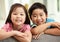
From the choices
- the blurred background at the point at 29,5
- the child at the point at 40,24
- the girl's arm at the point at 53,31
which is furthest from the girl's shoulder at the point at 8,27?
the blurred background at the point at 29,5

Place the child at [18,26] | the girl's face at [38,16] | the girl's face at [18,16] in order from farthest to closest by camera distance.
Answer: the girl's face at [38,16], the girl's face at [18,16], the child at [18,26]

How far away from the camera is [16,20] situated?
1.26 meters

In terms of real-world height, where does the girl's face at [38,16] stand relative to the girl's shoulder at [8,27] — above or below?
above

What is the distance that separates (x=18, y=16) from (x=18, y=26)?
0.38 feet

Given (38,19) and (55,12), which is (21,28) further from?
(55,12)

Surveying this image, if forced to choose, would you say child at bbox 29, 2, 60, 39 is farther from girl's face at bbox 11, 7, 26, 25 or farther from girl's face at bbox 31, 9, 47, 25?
girl's face at bbox 11, 7, 26, 25

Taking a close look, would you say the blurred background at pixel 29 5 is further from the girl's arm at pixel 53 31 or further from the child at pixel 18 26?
the girl's arm at pixel 53 31

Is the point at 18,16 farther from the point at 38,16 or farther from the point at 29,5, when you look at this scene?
the point at 29,5

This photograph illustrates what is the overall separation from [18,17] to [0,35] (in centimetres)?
23

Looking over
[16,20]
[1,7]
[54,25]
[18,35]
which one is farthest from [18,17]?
[1,7]

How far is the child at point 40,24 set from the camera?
4.05 feet

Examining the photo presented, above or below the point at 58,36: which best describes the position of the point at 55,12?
above

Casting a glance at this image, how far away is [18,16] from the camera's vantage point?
1.25 metres

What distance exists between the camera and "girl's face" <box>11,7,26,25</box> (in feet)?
4.11
